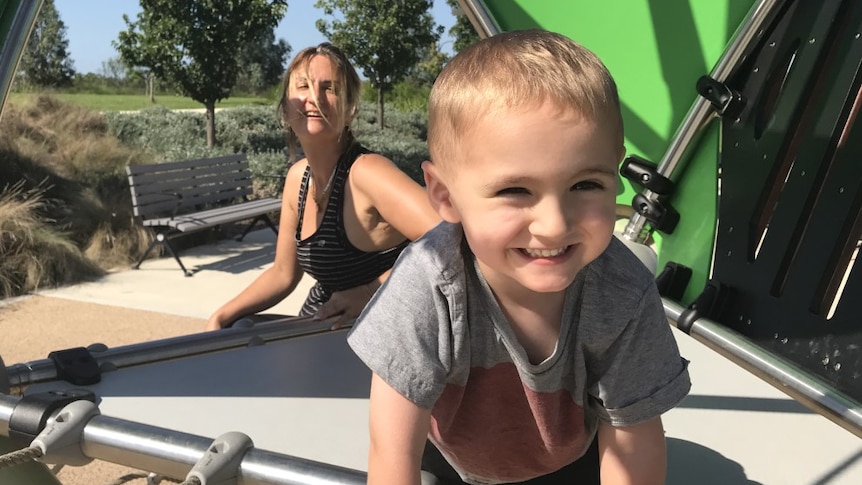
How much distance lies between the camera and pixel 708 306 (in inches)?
84.4

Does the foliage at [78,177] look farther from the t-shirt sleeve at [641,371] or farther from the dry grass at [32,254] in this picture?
the t-shirt sleeve at [641,371]

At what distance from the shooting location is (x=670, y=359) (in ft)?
3.34

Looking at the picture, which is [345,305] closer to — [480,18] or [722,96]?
[480,18]

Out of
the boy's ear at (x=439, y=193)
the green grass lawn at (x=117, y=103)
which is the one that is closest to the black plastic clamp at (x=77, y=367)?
the boy's ear at (x=439, y=193)

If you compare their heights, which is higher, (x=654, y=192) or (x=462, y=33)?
(x=462, y=33)

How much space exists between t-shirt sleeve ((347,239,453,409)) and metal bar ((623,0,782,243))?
1725 millimetres

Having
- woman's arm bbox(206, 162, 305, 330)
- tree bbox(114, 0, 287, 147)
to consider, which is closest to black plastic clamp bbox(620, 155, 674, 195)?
woman's arm bbox(206, 162, 305, 330)

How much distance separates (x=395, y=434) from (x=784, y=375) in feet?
3.60

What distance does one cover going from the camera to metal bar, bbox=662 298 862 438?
5.09 ft

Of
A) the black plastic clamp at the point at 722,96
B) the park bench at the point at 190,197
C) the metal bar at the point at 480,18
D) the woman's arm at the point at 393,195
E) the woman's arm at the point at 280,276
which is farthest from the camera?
the park bench at the point at 190,197

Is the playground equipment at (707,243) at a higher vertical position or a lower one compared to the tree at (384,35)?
lower

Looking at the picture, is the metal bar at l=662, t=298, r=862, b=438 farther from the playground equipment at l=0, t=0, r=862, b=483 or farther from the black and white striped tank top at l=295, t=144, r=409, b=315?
the black and white striped tank top at l=295, t=144, r=409, b=315

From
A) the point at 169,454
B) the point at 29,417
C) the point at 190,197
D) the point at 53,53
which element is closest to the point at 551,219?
the point at 169,454

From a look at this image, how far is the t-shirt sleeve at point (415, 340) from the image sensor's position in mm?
960
